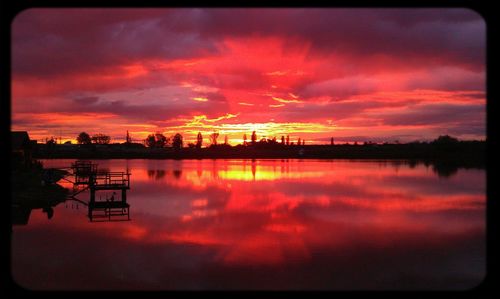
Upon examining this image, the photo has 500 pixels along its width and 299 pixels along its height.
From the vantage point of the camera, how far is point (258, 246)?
20969 millimetres

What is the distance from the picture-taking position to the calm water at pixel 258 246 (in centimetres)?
1531

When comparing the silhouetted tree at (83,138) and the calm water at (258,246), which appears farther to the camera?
the silhouetted tree at (83,138)

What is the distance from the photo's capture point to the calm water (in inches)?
603

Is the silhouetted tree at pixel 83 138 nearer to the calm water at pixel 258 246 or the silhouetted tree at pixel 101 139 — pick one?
the silhouetted tree at pixel 101 139

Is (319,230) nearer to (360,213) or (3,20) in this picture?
(360,213)

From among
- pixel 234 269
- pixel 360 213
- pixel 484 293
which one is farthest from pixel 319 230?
pixel 484 293

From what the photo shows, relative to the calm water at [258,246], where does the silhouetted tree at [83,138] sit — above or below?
above

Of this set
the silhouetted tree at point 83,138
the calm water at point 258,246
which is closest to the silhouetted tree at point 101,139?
the silhouetted tree at point 83,138

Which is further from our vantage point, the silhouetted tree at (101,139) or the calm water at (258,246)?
the silhouetted tree at (101,139)

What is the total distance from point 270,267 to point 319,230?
30.0 ft

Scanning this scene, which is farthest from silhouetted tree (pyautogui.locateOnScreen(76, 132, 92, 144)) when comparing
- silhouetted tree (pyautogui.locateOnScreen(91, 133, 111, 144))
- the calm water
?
the calm water

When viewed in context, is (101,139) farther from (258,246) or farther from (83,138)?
(258,246)
